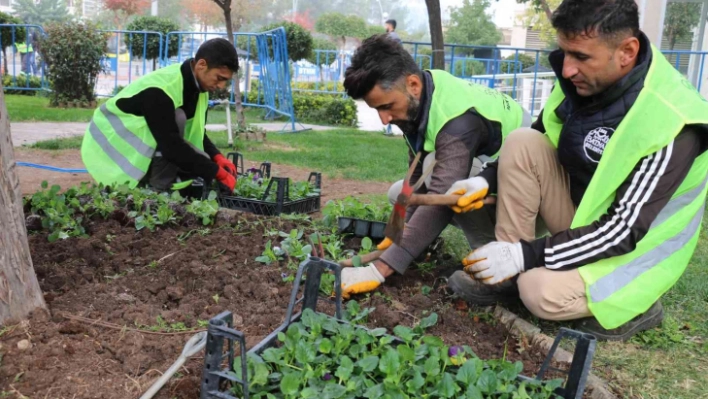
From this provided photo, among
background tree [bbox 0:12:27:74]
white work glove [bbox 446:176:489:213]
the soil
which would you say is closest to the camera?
white work glove [bbox 446:176:489:213]

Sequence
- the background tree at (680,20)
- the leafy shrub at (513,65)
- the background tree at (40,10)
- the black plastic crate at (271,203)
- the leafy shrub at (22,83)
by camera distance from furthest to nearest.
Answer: the background tree at (40,10), the leafy shrub at (22,83), the background tree at (680,20), the leafy shrub at (513,65), the black plastic crate at (271,203)

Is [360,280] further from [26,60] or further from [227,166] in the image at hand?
[26,60]

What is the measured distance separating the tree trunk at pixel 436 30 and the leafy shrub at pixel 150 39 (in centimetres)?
898

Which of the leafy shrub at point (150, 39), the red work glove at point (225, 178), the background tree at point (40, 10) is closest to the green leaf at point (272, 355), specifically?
the red work glove at point (225, 178)

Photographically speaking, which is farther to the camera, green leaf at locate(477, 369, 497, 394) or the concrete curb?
the concrete curb

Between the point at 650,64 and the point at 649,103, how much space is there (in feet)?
0.57

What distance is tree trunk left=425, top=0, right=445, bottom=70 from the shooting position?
25.0 feet

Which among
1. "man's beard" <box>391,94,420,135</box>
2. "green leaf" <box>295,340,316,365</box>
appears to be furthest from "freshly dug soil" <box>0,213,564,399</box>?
"man's beard" <box>391,94,420,135</box>

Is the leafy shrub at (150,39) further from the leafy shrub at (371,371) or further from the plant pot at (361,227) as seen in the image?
the leafy shrub at (371,371)

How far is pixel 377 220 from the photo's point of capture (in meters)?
3.41

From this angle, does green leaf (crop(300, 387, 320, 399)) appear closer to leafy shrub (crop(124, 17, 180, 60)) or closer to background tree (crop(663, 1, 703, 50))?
background tree (crop(663, 1, 703, 50))

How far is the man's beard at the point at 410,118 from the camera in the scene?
2709mm

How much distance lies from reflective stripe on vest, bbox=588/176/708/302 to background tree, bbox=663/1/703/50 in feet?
35.0

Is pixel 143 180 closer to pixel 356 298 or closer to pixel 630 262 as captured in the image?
pixel 356 298
